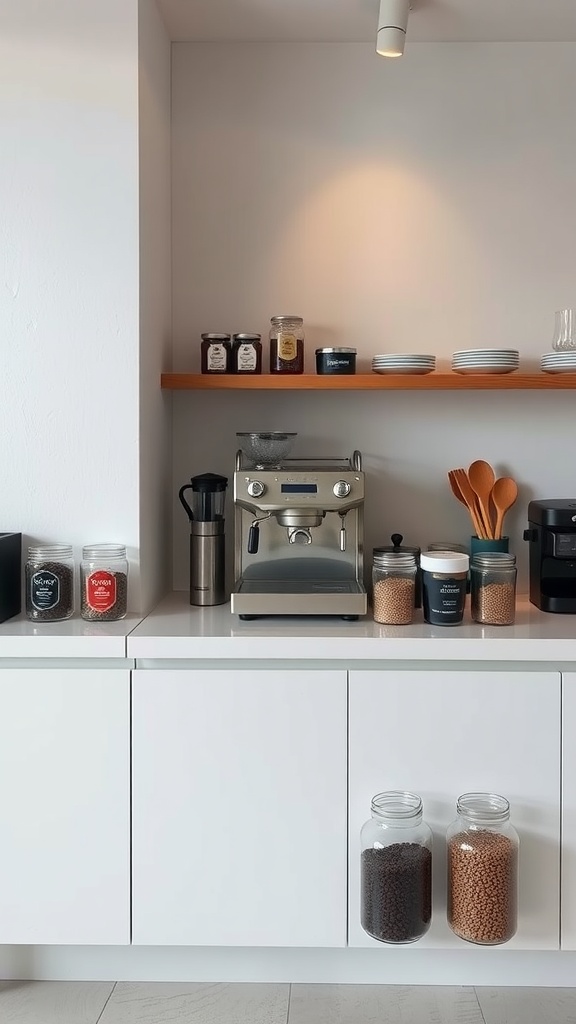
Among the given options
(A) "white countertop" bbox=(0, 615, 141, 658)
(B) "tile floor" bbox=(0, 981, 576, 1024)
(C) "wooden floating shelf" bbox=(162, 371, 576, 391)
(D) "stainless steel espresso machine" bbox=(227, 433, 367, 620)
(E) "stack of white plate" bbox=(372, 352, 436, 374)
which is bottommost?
(B) "tile floor" bbox=(0, 981, 576, 1024)

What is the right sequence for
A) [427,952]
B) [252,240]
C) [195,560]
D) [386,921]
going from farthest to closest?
1. [252,240]
2. [195,560]
3. [427,952]
4. [386,921]

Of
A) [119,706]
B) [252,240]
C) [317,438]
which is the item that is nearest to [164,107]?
[252,240]

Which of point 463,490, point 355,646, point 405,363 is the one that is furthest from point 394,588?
point 405,363

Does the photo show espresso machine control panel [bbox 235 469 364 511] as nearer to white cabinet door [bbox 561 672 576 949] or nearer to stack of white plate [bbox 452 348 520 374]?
stack of white plate [bbox 452 348 520 374]

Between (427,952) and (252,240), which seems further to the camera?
(252,240)

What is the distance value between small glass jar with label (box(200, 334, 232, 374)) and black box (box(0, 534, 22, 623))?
68 centimetres

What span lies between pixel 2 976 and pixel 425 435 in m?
1.80

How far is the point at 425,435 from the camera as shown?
8.95 feet

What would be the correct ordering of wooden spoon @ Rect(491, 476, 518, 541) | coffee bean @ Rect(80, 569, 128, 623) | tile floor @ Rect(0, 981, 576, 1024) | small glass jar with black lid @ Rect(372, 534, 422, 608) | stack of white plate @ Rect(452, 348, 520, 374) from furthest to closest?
wooden spoon @ Rect(491, 476, 518, 541) < stack of white plate @ Rect(452, 348, 520, 374) < small glass jar with black lid @ Rect(372, 534, 422, 608) < coffee bean @ Rect(80, 569, 128, 623) < tile floor @ Rect(0, 981, 576, 1024)

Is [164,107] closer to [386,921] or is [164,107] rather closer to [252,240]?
[252,240]

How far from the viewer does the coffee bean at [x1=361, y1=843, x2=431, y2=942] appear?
79.7 inches

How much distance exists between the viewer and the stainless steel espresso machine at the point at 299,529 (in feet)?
7.66

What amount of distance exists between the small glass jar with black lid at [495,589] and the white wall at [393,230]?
47cm

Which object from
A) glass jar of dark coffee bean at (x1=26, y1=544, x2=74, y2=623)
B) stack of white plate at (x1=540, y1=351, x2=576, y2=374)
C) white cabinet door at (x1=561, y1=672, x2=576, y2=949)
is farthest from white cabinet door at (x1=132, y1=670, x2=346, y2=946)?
stack of white plate at (x1=540, y1=351, x2=576, y2=374)
